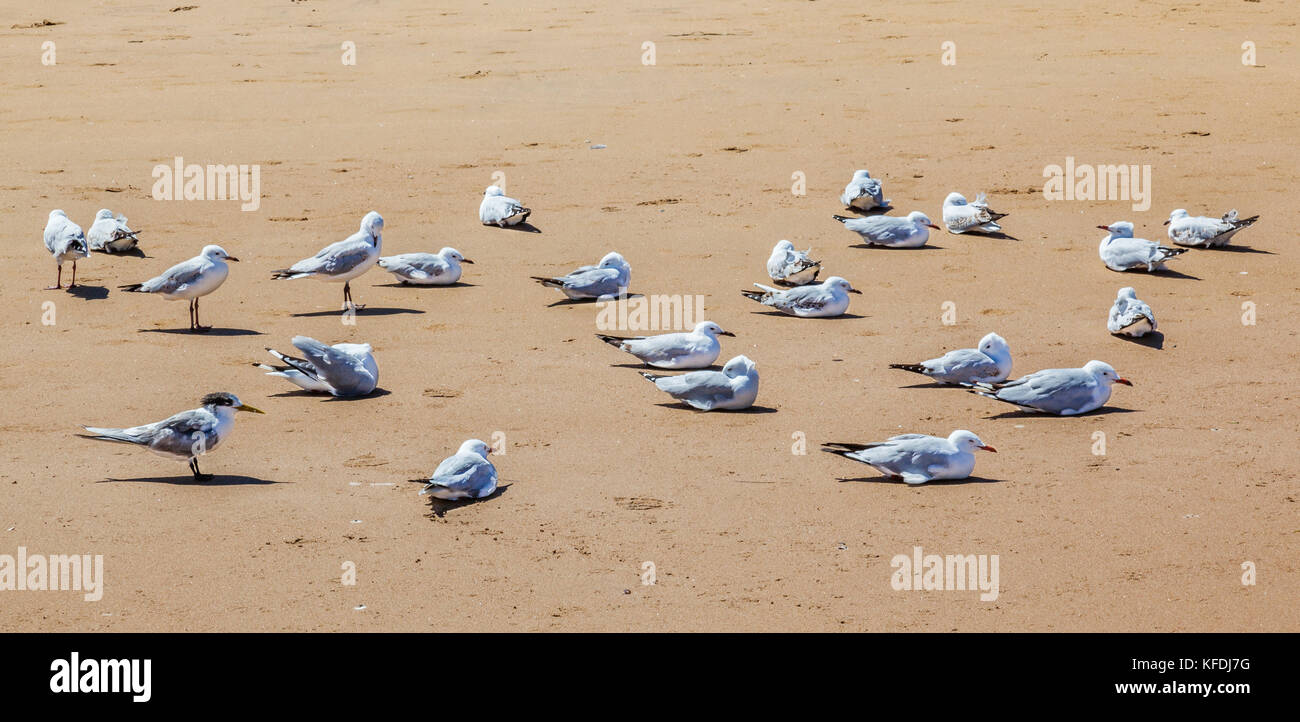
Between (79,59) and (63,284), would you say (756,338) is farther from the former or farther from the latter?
(79,59)

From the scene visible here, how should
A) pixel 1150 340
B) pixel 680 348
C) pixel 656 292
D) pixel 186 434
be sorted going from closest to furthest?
1. pixel 186 434
2. pixel 680 348
3. pixel 1150 340
4. pixel 656 292

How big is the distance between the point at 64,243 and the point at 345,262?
2604 millimetres

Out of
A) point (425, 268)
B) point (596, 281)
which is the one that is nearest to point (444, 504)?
point (596, 281)

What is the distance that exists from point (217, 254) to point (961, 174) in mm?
8719

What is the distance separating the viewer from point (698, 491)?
26.7 feet

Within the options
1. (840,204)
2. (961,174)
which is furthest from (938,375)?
(961,174)

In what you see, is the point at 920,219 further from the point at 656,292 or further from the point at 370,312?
the point at 370,312

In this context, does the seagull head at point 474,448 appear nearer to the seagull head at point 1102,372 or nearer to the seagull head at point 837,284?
the seagull head at point 1102,372

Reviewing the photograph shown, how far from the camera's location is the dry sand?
22.8 ft

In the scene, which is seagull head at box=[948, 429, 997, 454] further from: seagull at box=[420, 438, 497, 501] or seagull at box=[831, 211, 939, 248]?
seagull at box=[831, 211, 939, 248]

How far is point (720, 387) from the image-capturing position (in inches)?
381

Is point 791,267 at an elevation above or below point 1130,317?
above

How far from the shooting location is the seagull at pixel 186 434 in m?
8.02

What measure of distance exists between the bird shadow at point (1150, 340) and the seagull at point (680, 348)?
3.34 metres
